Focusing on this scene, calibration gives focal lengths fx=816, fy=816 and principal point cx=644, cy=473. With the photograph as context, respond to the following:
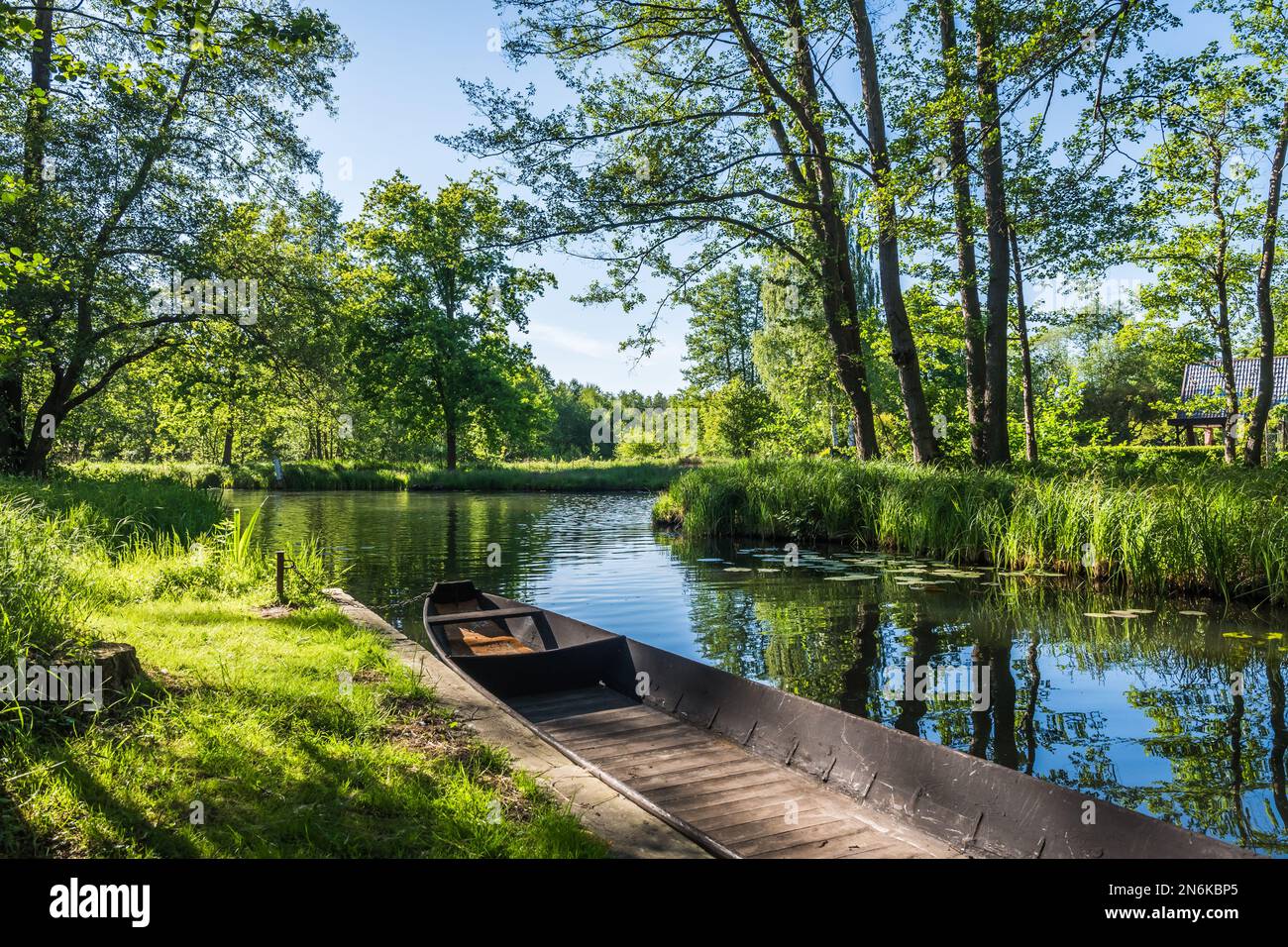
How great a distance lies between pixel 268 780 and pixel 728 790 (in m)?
2.42

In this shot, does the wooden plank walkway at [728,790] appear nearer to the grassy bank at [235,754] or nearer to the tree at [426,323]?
the grassy bank at [235,754]

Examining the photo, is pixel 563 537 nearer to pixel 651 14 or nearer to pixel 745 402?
pixel 651 14

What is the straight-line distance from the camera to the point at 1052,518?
12.5 meters

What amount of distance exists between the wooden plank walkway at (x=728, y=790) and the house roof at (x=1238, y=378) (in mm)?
36927

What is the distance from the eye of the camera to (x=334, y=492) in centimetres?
3859

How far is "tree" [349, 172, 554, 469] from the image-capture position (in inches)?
1617

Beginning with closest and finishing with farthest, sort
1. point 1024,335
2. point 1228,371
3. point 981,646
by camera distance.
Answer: point 981,646 → point 1228,371 → point 1024,335

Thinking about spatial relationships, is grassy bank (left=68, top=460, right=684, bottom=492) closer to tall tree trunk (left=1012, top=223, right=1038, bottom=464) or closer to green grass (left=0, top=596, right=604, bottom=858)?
tall tree trunk (left=1012, top=223, right=1038, bottom=464)

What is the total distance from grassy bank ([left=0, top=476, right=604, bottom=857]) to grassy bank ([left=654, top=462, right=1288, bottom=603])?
9.70m

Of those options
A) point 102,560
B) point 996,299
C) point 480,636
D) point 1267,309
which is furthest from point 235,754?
point 1267,309

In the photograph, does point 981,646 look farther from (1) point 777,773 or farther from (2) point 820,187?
(2) point 820,187

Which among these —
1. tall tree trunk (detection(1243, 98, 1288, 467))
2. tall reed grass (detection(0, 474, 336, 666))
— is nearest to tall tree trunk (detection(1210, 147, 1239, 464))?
tall tree trunk (detection(1243, 98, 1288, 467))

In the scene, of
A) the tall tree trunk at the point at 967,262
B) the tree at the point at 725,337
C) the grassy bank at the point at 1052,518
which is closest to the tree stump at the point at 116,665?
the grassy bank at the point at 1052,518

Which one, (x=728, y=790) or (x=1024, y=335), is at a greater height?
(x=1024, y=335)
